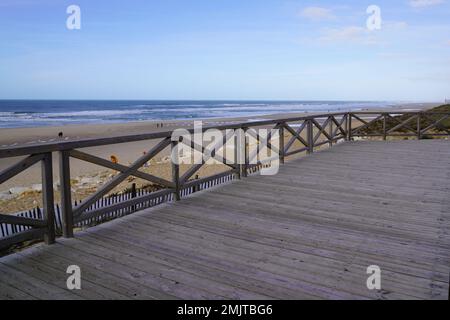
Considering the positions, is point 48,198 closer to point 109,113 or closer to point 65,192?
point 65,192

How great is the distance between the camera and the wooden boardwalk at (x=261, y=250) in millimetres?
2408

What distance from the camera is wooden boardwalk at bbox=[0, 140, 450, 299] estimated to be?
7.90 ft

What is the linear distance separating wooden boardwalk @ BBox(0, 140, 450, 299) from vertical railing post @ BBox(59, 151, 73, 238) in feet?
0.36

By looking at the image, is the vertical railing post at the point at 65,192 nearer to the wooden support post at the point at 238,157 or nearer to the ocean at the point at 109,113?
the wooden support post at the point at 238,157

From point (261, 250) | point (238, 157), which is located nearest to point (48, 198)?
point (261, 250)

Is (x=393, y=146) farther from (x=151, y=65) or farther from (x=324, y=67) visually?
(x=151, y=65)

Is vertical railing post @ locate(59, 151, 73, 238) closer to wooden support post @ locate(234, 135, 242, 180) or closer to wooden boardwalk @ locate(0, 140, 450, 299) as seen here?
A: wooden boardwalk @ locate(0, 140, 450, 299)

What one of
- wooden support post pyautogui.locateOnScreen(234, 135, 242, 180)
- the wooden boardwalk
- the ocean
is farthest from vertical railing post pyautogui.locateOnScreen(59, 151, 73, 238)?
the ocean

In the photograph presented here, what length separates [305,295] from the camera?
91.2 inches

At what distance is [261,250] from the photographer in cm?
304

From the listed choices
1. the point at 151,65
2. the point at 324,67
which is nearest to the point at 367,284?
the point at 324,67

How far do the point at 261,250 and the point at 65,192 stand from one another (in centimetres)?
176
